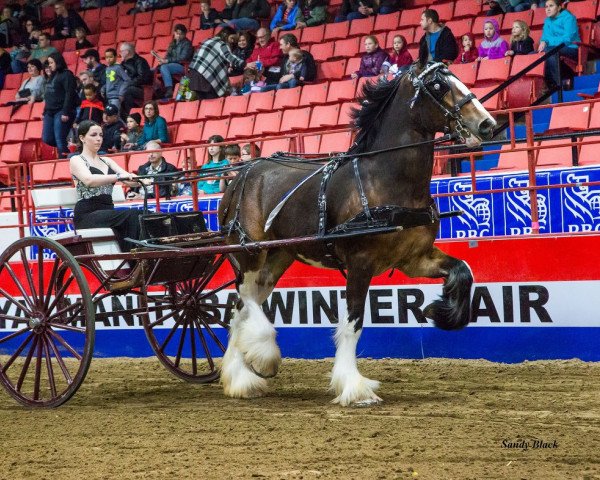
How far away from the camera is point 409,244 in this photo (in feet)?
20.6

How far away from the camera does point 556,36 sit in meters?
12.1

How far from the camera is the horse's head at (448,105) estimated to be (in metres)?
5.99

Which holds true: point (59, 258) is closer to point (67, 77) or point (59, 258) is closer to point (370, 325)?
point (370, 325)

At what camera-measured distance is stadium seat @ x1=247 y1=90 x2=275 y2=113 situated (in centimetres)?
1446

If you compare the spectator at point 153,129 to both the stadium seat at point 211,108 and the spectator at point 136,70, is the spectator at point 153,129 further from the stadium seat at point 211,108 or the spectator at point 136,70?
the spectator at point 136,70

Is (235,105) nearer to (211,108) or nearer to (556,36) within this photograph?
(211,108)

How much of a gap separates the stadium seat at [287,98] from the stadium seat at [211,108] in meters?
1.05

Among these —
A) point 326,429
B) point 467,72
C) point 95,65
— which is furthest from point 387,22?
point 326,429

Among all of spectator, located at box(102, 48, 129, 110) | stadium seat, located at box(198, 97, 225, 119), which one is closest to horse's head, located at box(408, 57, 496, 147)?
stadium seat, located at box(198, 97, 225, 119)

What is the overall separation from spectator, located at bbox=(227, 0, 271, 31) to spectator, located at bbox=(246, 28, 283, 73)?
125 cm

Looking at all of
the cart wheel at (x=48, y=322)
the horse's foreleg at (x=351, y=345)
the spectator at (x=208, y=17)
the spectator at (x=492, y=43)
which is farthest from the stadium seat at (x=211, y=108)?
the horse's foreleg at (x=351, y=345)

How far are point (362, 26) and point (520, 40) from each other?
3603mm

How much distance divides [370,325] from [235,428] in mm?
3057

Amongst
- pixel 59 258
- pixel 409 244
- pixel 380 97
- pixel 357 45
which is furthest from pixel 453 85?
pixel 357 45
